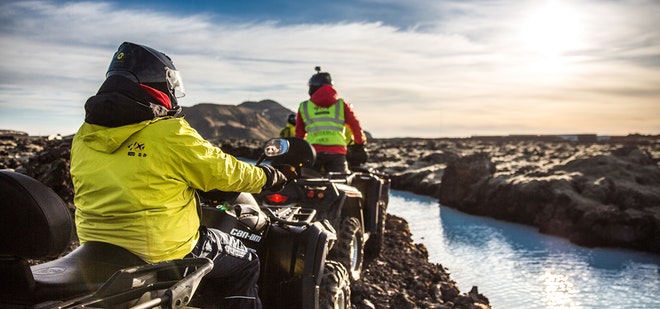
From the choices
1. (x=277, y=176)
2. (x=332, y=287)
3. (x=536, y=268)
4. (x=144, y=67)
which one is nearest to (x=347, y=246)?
(x=332, y=287)

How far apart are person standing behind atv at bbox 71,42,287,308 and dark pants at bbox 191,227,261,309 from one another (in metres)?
0.26

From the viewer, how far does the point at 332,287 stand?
15.7ft

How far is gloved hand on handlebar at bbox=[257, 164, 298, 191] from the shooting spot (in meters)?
3.87

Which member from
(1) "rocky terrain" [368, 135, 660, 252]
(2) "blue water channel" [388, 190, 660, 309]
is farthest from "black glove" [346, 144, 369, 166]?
(1) "rocky terrain" [368, 135, 660, 252]

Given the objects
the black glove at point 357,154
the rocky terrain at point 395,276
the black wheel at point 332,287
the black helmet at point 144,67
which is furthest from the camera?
the black glove at point 357,154

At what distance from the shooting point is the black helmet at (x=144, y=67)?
322cm

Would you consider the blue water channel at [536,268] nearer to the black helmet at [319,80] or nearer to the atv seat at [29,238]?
the black helmet at [319,80]

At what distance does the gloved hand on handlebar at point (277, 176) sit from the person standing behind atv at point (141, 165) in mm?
458

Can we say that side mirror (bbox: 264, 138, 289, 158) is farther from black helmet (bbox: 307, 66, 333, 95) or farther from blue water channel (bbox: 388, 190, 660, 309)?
blue water channel (bbox: 388, 190, 660, 309)

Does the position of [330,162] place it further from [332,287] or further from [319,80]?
[332,287]

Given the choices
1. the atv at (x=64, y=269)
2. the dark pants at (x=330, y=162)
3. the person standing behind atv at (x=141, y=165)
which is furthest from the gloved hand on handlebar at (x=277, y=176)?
the dark pants at (x=330, y=162)

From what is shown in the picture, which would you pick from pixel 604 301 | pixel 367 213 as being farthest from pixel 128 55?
pixel 604 301

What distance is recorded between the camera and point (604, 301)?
9680mm

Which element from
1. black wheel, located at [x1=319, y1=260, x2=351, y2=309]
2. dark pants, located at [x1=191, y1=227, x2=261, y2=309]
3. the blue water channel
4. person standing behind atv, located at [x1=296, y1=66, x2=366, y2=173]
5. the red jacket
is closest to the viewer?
dark pants, located at [x1=191, y1=227, x2=261, y2=309]
